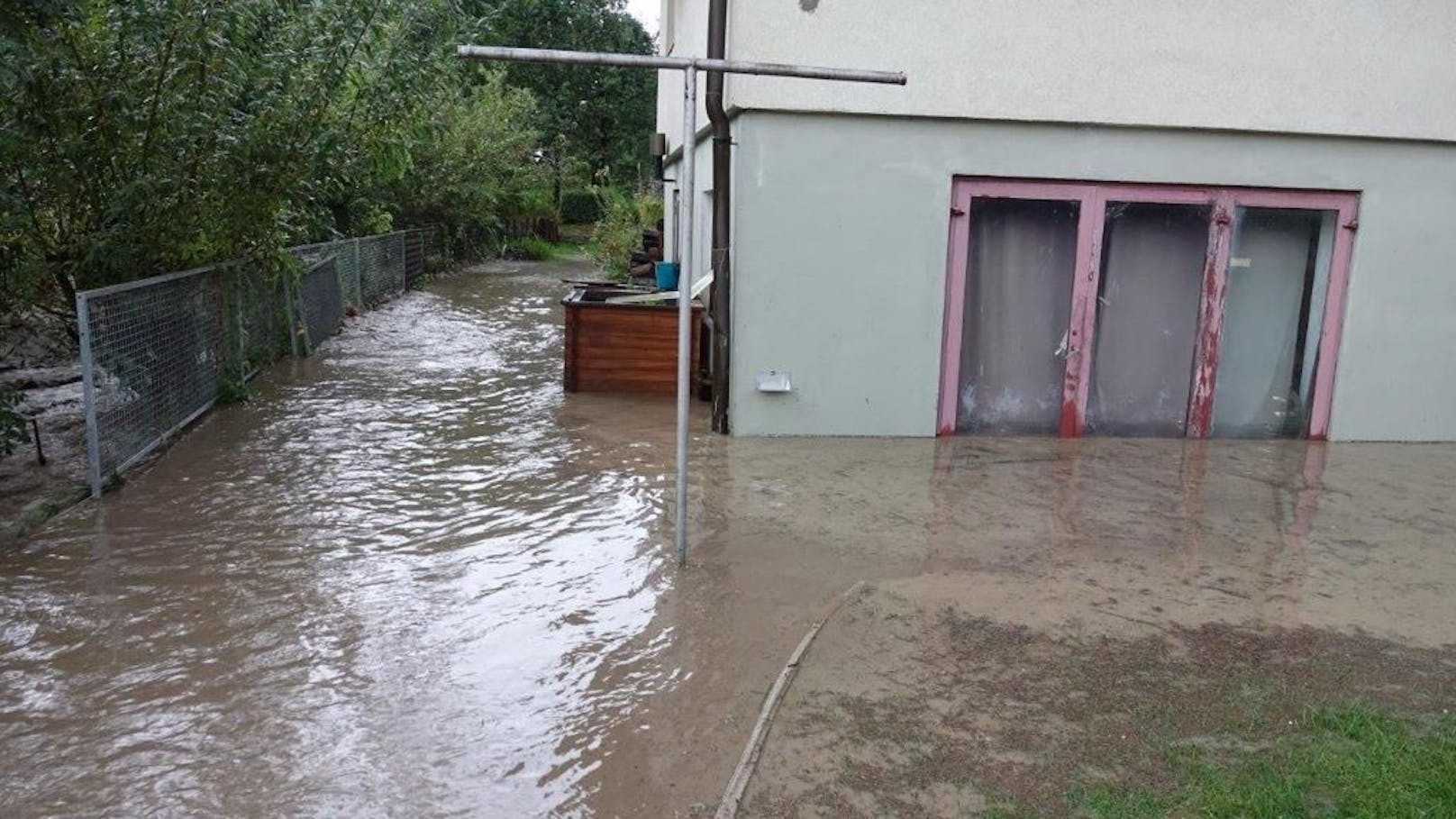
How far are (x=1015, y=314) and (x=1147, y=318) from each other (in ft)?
3.44

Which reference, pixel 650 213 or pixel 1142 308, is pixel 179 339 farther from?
pixel 650 213

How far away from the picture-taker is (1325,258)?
29.5 ft

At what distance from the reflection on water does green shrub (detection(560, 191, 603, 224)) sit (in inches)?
1147

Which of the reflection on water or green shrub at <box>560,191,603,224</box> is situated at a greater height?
green shrub at <box>560,191,603,224</box>

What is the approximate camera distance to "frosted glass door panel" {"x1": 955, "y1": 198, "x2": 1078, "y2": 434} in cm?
870

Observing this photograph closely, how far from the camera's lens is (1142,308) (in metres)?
8.91

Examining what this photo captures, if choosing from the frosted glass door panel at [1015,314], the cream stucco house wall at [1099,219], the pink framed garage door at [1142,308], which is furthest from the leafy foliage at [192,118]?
the pink framed garage door at [1142,308]

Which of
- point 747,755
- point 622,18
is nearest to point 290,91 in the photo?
point 747,755

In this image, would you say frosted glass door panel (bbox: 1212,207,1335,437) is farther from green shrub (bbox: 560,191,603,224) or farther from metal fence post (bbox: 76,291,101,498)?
green shrub (bbox: 560,191,603,224)

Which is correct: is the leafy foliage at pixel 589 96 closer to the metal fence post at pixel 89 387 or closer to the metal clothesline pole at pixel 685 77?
the metal fence post at pixel 89 387

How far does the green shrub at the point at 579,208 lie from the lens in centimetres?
3703

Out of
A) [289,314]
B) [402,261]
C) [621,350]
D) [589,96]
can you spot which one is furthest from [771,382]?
[589,96]

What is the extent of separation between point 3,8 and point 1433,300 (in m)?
9.74

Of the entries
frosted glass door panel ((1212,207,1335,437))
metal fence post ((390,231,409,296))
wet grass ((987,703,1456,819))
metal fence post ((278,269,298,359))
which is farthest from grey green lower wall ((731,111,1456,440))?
metal fence post ((390,231,409,296))
